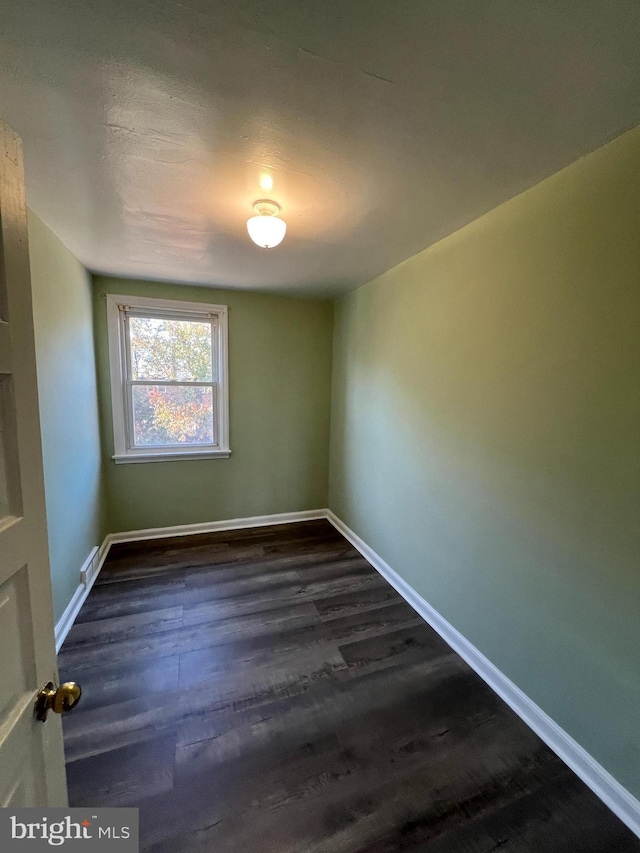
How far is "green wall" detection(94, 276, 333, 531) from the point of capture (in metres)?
3.18

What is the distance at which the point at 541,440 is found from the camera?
154 cm

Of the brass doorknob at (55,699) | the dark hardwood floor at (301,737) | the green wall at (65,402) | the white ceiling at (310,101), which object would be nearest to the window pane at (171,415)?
the green wall at (65,402)

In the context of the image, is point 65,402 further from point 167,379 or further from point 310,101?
point 310,101

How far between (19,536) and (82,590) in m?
2.23

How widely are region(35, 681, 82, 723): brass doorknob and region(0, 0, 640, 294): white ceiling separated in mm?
1570

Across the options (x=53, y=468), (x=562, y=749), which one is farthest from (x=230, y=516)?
(x=562, y=749)

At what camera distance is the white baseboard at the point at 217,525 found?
3.21m

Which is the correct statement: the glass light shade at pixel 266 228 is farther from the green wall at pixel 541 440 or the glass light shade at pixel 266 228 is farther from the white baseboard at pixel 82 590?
the white baseboard at pixel 82 590

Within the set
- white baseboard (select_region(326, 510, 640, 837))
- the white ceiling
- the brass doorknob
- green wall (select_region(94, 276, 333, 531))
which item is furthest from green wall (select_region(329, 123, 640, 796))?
the brass doorknob

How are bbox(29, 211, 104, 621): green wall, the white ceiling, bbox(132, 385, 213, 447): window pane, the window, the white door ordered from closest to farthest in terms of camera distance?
the white door, the white ceiling, bbox(29, 211, 104, 621): green wall, the window, bbox(132, 385, 213, 447): window pane

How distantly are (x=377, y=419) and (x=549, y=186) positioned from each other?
177 centimetres

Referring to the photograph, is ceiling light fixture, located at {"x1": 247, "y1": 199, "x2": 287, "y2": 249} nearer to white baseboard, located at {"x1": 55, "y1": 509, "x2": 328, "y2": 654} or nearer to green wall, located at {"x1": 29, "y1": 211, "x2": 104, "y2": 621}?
green wall, located at {"x1": 29, "y1": 211, "x2": 104, "y2": 621}

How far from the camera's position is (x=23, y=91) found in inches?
40.9

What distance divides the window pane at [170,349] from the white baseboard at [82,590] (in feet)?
5.05
